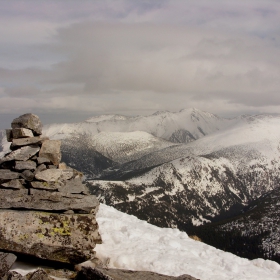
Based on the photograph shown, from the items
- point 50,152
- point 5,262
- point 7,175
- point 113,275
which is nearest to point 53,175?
point 50,152

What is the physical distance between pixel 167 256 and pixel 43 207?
9525 millimetres

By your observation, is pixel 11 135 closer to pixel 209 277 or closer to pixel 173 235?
pixel 173 235

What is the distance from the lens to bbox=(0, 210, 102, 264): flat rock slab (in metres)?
17.2

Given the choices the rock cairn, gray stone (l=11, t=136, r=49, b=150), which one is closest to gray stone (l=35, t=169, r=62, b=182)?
the rock cairn

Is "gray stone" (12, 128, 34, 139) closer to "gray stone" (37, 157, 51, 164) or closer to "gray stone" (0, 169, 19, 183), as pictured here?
"gray stone" (37, 157, 51, 164)

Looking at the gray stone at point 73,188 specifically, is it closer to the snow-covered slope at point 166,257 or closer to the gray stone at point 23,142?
Answer: the snow-covered slope at point 166,257

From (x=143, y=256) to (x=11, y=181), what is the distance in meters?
10.6

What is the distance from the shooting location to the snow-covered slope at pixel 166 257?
63.9ft

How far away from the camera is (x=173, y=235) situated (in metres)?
27.8

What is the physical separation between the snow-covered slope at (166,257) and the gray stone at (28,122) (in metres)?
10.3

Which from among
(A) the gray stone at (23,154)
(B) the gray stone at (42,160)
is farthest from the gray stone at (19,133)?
(B) the gray stone at (42,160)

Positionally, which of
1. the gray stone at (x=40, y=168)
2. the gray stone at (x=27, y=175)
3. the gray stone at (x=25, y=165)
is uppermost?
the gray stone at (x=25, y=165)

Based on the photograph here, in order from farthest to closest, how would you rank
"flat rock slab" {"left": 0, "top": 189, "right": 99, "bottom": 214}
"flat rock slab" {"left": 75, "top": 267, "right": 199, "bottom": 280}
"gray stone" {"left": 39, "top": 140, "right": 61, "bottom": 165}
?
"gray stone" {"left": 39, "top": 140, "right": 61, "bottom": 165} < "flat rock slab" {"left": 0, "top": 189, "right": 99, "bottom": 214} < "flat rock slab" {"left": 75, "top": 267, "right": 199, "bottom": 280}

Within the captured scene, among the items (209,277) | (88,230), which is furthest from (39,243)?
(209,277)
